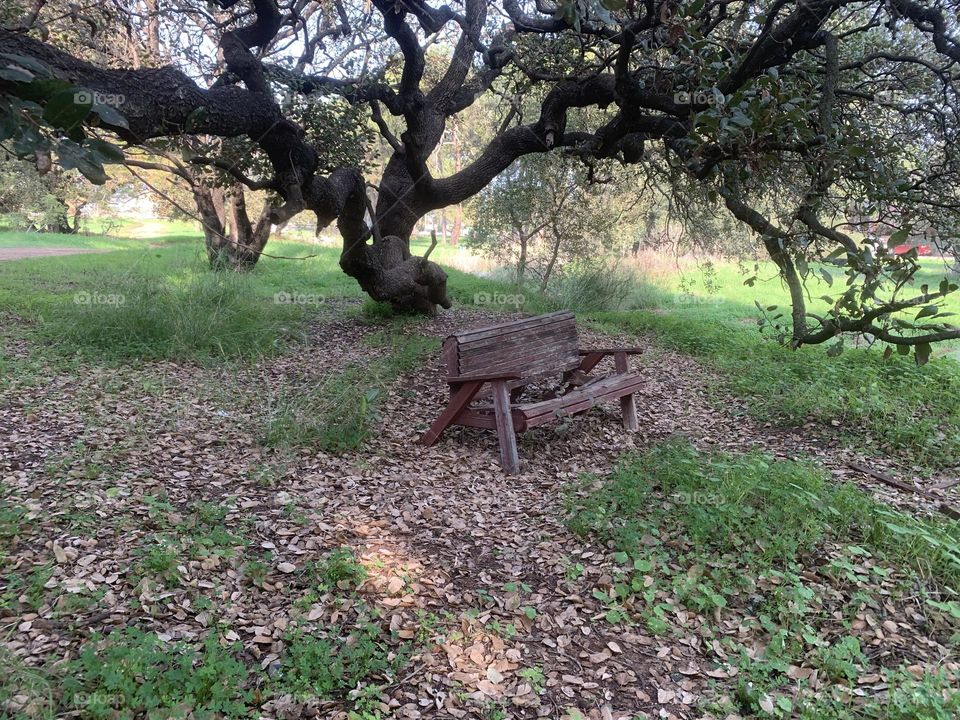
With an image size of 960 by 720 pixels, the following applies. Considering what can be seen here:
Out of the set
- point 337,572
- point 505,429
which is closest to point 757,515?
point 505,429

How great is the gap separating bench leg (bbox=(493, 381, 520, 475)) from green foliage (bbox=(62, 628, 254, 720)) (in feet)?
8.21

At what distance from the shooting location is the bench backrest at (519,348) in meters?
4.98

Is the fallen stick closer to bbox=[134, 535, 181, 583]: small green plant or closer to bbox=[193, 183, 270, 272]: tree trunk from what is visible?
bbox=[134, 535, 181, 583]: small green plant

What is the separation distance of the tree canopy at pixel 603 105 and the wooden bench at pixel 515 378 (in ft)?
5.19

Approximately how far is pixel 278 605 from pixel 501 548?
133cm

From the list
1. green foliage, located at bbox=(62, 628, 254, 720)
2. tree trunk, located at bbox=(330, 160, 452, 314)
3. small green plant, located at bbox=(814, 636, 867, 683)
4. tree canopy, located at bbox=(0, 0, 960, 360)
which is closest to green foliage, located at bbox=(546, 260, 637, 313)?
tree canopy, located at bbox=(0, 0, 960, 360)

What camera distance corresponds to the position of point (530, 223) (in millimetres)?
A: 12727

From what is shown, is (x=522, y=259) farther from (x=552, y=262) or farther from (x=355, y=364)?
(x=355, y=364)

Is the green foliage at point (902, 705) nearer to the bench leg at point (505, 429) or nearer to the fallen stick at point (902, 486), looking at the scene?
the fallen stick at point (902, 486)

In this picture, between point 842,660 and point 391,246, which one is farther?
point 391,246

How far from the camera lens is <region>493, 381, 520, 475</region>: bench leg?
4746mm

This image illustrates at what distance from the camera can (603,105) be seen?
24.0 feet

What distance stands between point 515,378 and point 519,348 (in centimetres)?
69

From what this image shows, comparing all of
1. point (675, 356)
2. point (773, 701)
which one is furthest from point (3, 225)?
point (773, 701)
